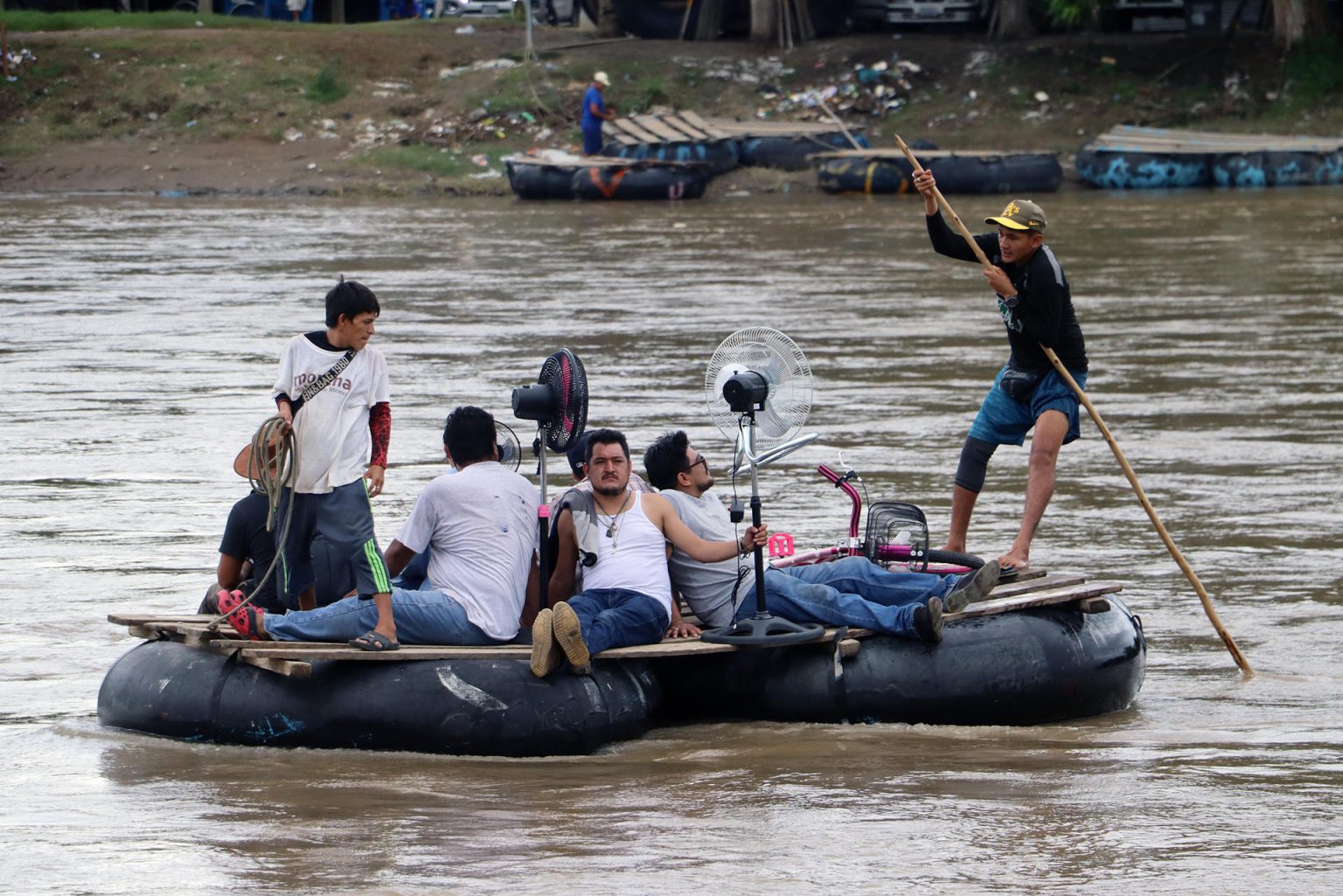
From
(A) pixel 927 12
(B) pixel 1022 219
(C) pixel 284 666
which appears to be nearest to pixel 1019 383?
(B) pixel 1022 219

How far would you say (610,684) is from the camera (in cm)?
769

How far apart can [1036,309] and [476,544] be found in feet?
8.94

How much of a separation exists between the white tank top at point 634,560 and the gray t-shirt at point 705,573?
197 mm

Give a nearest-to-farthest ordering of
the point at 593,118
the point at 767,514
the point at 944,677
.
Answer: the point at 944,677, the point at 767,514, the point at 593,118

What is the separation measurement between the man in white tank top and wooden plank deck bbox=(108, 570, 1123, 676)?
0.34 feet

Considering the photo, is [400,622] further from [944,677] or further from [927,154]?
[927,154]

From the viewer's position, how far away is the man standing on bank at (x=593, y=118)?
33781 millimetres

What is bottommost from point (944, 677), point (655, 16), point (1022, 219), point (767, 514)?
point (767, 514)

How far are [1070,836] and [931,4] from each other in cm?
3732

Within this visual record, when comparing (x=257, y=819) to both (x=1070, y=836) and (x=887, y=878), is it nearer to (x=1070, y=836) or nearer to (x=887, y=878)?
(x=887, y=878)

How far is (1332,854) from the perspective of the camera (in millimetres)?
6238

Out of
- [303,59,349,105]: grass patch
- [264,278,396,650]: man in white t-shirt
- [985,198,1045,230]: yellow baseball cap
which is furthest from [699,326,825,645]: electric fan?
[303,59,349,105]: grass patch

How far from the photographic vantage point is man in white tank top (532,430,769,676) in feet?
25.3

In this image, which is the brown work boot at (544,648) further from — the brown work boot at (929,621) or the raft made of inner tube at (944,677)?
the brown work boot at (929,621)
